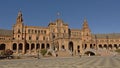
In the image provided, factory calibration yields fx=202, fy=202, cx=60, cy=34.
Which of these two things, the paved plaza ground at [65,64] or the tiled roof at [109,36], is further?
the tiled roof at [109,36]

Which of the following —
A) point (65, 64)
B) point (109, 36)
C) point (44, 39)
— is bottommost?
point (65, 64)

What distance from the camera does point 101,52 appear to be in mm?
92875

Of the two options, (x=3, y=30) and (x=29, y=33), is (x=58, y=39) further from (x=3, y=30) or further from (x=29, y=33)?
(x=3, y=30)

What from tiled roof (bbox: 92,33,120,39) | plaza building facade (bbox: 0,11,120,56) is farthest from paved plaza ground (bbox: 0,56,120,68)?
tiled roof (bbox: 92,33,120,39)

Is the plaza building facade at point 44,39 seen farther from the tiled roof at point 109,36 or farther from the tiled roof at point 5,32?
the tiled roof at point 109,36

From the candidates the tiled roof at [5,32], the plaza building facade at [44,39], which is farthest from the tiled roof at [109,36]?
the tiled roof at [5,32]

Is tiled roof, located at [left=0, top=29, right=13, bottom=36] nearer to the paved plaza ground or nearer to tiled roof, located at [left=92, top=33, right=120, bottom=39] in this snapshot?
tiled roof, located at [left=92, top=33, right=120, bottom=39]

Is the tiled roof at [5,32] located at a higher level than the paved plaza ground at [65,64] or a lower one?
higher

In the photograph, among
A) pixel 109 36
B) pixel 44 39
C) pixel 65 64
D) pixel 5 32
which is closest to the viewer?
pixel 65 64

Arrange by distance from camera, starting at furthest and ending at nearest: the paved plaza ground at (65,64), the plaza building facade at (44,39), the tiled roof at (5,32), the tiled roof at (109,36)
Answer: the tiled roof at (109,36)
the tiled roof at (5,32)
the plaza building facade at (44,39)
the paved plaza ground at (65,64)

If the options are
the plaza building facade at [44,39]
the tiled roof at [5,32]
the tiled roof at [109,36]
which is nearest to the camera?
the plaza building facade at [44,39]

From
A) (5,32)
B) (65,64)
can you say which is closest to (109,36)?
(5,32)

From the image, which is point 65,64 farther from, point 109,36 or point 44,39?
point 109,36

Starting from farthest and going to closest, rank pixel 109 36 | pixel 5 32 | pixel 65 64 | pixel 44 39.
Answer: pixel 109 36 → pixel 44 39 → pixel 5 32 → pixel 65 64
